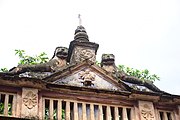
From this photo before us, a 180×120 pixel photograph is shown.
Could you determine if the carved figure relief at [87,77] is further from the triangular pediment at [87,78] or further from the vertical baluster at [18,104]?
the vertical baluster at [18,104]

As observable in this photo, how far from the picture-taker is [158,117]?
10898 millimetres

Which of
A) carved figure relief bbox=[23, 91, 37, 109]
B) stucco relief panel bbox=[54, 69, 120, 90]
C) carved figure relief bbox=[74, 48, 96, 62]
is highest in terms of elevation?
carved figure relief bbox=[74, 48, 96, 62]

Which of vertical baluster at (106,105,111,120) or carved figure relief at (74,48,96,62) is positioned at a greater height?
carved figure relief at (74,48,96,62)

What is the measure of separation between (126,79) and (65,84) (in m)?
2.03

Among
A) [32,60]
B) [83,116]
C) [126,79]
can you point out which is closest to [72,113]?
[83,116]

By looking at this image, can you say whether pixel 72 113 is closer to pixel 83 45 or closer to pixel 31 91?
pixel 31 91

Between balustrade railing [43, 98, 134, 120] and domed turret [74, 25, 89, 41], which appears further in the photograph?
domed turret [74, 25, 89, 41]

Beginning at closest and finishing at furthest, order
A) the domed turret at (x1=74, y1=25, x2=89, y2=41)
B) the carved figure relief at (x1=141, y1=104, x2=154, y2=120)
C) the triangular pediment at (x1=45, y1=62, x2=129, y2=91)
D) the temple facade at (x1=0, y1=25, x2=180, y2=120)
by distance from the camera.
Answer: the temple facade at (x1=0, y1=25, x2=180, y2=120) → the carved figure relief at (x1=141, y1=104, x2=154, y2=120) → the triangular pediment at (x1=45, y1=62, x2=129, y2=91) → the domed turret at (x1=74, y1=25, x2=89, y2=41)

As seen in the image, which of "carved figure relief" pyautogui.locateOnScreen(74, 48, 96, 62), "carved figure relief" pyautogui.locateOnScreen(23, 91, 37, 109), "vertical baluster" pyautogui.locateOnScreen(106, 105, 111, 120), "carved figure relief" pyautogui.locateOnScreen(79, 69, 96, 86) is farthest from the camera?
"carved figure relief" pyautogui.locateOnScreen(74, 48, 96, 62)

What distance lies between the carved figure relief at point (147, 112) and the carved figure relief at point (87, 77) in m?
1.63

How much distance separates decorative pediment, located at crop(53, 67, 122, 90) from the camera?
11016mm

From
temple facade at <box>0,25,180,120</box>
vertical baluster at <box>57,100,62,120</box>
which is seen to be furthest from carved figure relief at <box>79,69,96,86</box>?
vertical baluster at <box>57,100,62,120</box>

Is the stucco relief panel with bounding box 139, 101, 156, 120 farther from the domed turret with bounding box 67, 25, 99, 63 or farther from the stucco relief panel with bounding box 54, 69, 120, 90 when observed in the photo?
the domed turret with bounding box 67, 25, 99, 63

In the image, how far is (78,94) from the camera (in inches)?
420
